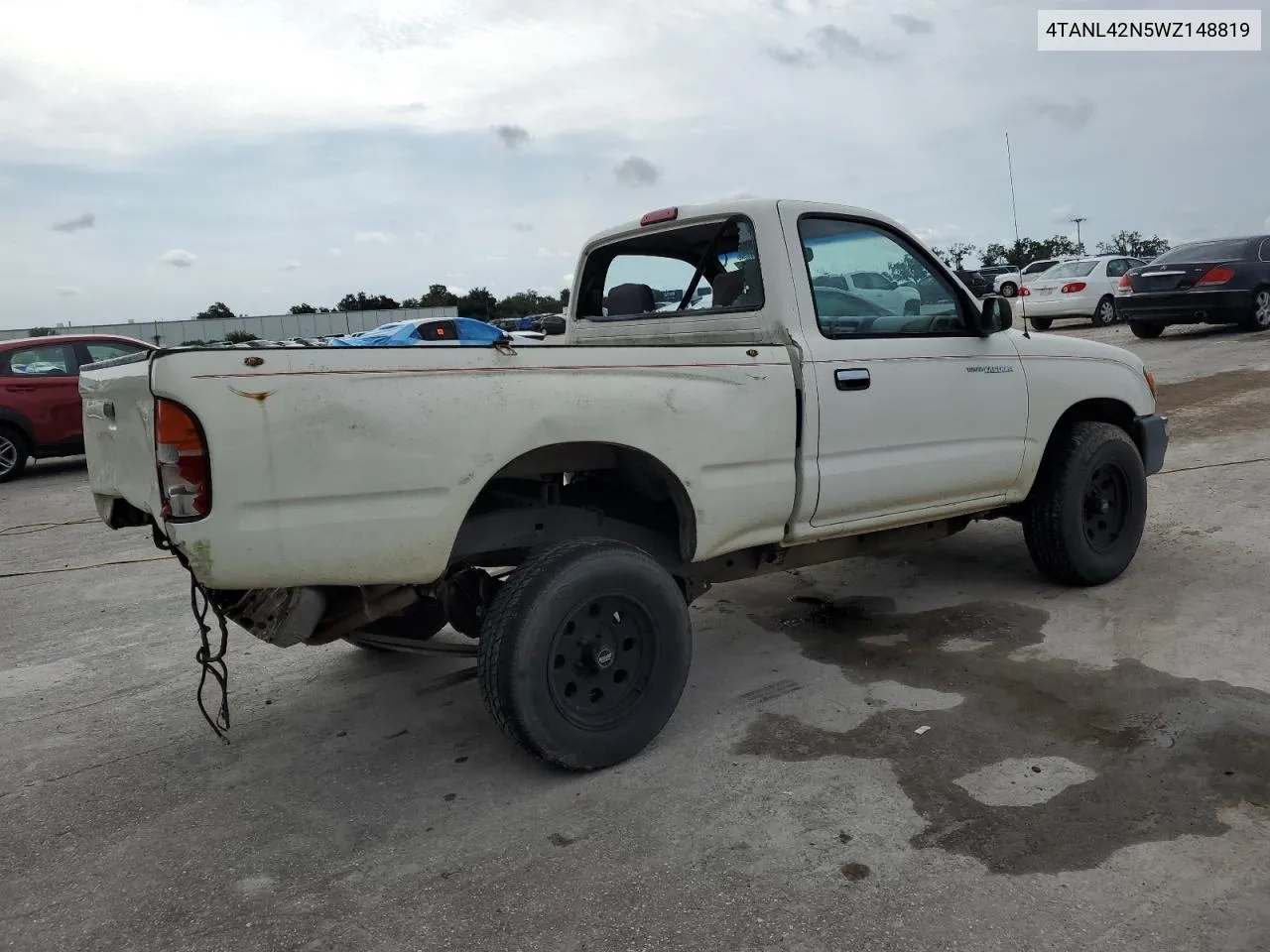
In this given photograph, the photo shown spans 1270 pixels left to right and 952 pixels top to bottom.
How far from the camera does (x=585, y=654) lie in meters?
3.27

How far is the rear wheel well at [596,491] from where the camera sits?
340 centimetres

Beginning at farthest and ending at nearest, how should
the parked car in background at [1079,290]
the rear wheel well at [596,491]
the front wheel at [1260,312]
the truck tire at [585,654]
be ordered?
the parked car in background at [1079,290]
the front wheel at [1260,312]
the rear wheel well at [596,491]
the truck tire at [585,654]

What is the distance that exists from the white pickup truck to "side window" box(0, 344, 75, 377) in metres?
8.71

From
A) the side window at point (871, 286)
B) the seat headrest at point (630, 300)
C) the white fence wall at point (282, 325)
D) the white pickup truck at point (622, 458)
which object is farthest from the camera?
the white fence wall at point (282, 325)

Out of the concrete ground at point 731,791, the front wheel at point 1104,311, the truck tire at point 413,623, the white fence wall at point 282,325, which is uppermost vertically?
the white fence wall at point 282,325

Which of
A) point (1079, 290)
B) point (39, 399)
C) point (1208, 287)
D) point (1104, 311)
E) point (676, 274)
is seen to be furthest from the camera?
point (1104, 311)

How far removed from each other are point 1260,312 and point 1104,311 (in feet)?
14.0

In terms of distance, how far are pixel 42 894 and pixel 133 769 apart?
0.80m

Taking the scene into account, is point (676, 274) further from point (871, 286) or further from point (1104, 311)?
point (1104, 311)

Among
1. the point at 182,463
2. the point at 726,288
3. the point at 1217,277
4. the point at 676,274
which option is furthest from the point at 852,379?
the point at 1217,277

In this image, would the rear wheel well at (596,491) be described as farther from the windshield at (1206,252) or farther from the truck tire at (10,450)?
the windshield at (1206,252)

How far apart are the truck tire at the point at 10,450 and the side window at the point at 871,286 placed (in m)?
10.3

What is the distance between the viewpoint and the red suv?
1088 centimetres

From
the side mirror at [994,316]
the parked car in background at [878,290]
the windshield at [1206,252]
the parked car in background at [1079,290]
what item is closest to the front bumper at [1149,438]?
the side mirror at [994,316]
